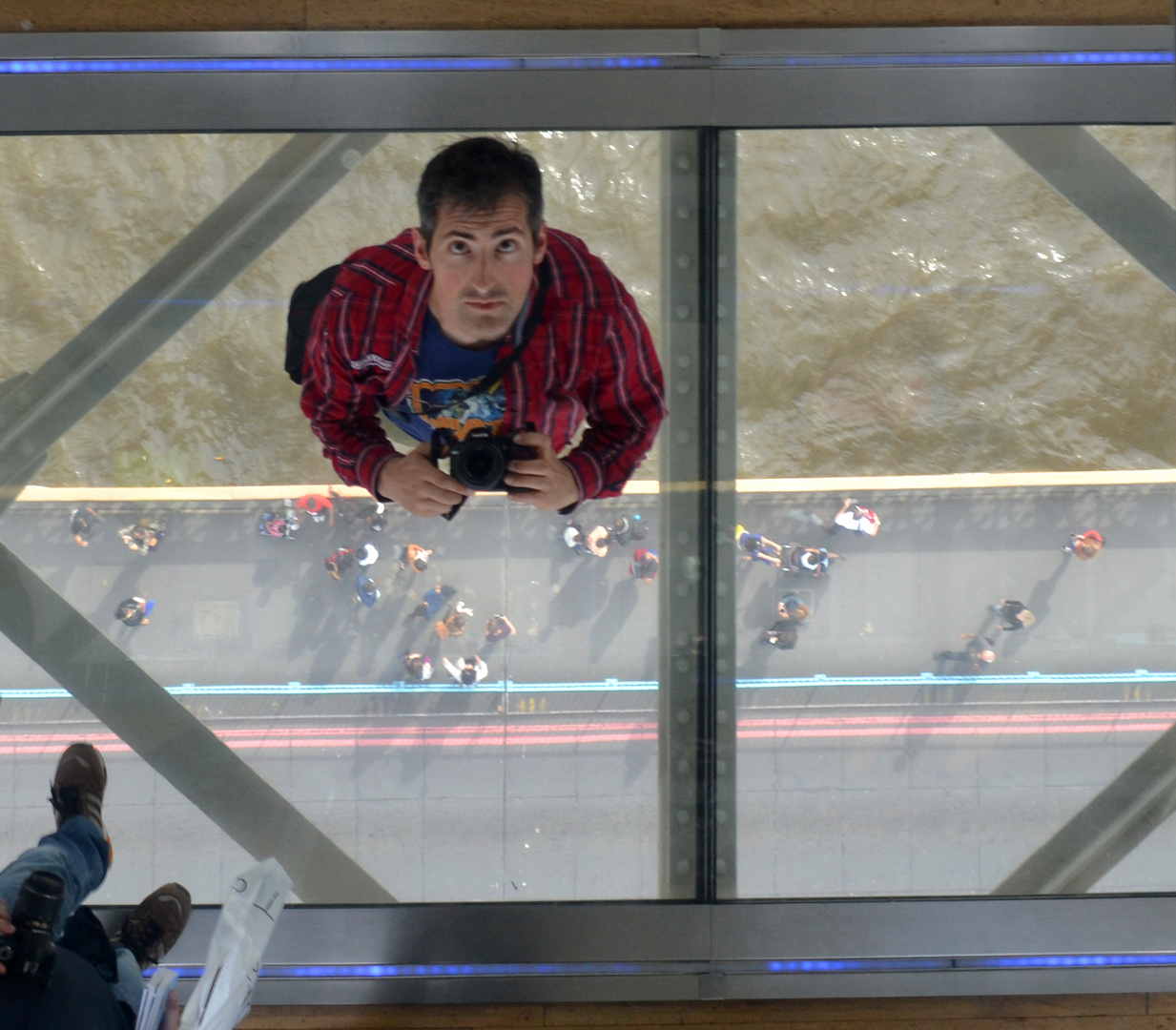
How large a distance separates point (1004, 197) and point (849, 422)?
45 centimetres

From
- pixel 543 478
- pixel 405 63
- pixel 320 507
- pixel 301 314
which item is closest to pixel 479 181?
pixel 405 63

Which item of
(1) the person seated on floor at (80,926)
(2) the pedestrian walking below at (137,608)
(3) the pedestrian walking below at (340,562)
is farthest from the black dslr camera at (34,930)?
(3) the pedestrian walking below at (340,562)

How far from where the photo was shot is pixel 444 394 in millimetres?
1626

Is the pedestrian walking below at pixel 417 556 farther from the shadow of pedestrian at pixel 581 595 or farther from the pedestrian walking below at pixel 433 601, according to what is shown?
the shadow of pedestrian at pixel 581 595

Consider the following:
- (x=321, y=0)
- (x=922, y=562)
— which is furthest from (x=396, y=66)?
(x=922, y=562)

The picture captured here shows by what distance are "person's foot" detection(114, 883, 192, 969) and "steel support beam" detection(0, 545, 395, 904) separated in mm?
135

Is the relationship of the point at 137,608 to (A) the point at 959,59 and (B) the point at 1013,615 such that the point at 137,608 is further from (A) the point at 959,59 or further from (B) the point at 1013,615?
(A) the point at 959,59

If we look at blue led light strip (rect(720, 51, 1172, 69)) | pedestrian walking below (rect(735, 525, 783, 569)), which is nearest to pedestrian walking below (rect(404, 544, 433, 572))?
pedestrian walking below (rect(735, 525, 783, 569))

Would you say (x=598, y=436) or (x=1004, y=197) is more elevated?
(x=1004, y=197)

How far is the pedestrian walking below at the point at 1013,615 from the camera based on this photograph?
1.75 metres

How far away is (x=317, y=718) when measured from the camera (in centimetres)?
173

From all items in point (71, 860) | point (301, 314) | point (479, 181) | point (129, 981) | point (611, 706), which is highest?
point (479, 181)

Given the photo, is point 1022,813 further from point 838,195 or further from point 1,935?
point 1,935

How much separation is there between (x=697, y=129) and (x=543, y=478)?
2.02 feet
